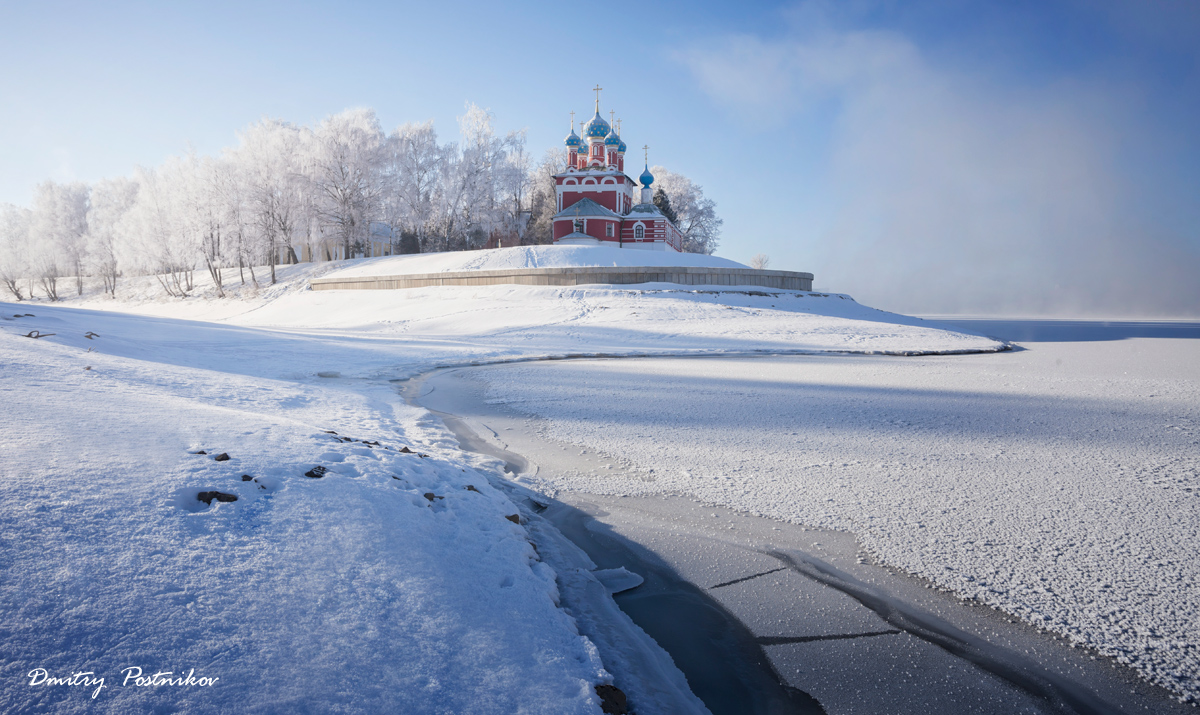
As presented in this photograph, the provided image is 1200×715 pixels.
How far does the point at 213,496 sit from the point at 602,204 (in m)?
36.2

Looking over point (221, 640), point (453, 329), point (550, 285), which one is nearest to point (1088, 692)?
point (221, 640)

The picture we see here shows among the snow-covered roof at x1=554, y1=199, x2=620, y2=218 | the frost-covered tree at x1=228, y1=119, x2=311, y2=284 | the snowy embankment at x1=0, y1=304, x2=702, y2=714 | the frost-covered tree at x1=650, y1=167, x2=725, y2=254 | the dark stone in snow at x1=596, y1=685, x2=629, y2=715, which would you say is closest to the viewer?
the snowy embankment at x1=0, y1=304, x2=702, y2=714

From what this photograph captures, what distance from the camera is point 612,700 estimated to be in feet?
5.72

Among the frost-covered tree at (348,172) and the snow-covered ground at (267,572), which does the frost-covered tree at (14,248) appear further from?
the snow-covered ground at (267,572)

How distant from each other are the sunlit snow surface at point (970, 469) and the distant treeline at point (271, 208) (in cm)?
2878

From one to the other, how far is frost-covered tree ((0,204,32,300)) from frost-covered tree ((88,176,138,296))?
3.88m

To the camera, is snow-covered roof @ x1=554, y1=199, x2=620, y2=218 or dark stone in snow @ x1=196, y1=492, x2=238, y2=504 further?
snow-covered roof @ x1=554, y1=199, x2=620, y2=218

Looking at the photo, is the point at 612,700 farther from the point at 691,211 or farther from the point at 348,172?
the point at 691,211

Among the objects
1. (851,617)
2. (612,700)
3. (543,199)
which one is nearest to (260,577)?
(612,700)

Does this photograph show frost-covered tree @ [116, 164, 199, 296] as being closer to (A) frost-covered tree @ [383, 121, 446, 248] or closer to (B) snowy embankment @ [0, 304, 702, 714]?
(A) frost-covered tree @ [383, 121, 446, 248]

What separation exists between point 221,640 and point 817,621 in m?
2.15
